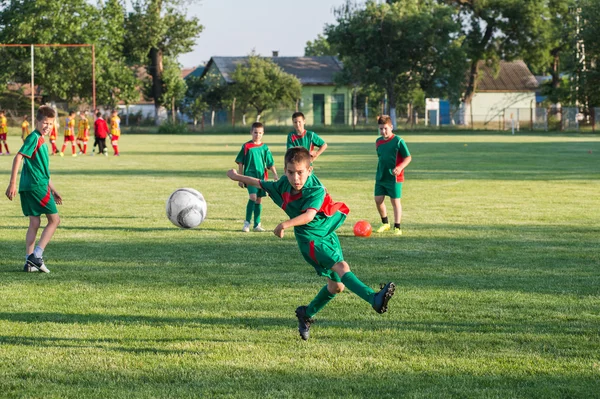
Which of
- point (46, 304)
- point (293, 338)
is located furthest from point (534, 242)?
point (46, 304)

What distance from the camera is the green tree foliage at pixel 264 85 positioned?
6825 cm

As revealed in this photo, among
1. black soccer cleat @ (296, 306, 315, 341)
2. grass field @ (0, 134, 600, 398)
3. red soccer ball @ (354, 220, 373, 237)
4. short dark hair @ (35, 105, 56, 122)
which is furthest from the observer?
red soccer ball @ (354, 220, 373, 237)

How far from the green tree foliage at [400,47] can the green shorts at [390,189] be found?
52209 mm

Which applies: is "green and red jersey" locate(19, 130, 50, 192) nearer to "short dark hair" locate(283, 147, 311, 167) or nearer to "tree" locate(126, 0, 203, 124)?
"short dark hair" locate(283, 147, 311, 167)

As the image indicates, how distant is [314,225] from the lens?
5918mm

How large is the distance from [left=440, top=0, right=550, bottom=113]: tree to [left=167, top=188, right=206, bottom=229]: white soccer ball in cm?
6091

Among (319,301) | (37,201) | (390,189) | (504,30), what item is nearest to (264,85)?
(504,30)

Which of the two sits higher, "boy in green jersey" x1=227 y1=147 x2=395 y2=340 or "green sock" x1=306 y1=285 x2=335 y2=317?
"boy in green jersey" x1=227 y1=147 x2=395 y2=340

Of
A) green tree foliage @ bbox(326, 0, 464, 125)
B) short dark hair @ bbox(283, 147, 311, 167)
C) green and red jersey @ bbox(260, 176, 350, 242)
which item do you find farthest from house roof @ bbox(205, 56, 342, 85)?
short dark hair @ bbox(283, 147, 311, 167)

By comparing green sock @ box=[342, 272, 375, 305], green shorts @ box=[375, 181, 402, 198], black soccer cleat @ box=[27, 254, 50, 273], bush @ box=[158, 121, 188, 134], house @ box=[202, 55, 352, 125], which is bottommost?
black soccer cleat @ box=[27, 254, 50, 273]

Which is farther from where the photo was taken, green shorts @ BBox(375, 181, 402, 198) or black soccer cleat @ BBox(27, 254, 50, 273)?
green shorts @ BBox(375, 181, 402, 198)

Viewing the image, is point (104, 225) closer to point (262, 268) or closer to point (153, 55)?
point (262, 268)

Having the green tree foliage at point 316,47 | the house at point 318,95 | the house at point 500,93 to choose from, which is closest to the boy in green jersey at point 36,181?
the house at point 318,95

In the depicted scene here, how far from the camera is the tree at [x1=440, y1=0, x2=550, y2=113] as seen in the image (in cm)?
7031
